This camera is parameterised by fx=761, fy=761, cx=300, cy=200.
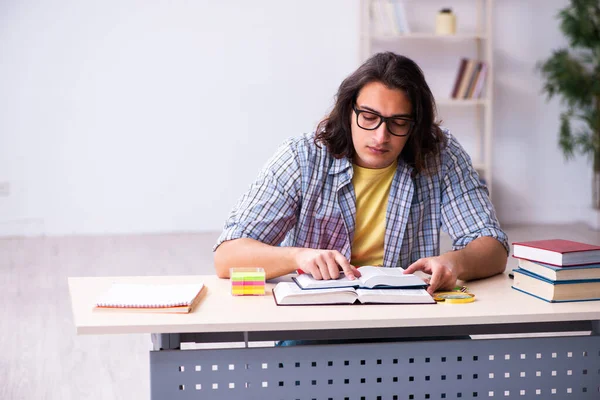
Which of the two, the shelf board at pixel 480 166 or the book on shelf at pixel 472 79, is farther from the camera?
the shelf board at pixel 480 166

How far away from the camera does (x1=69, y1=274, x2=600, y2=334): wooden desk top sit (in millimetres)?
1392

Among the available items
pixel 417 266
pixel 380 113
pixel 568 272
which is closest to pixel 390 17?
pixel 380 113

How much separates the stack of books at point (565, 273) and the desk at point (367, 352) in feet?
0.10

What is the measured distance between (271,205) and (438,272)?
491mm

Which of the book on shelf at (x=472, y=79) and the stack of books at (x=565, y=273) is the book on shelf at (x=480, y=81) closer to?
the book on shelf at (x=472, y=79)

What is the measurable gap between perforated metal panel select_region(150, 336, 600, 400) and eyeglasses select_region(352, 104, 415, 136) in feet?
1.88

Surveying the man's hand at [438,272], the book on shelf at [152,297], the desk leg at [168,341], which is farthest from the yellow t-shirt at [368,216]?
the desk leg at [168,341]

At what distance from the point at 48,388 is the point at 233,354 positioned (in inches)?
52.9

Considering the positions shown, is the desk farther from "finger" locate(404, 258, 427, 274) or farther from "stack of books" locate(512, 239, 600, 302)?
"finger" locate(404, 258, 427, 274)

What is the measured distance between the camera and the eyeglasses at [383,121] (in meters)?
1.86

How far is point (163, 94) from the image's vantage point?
18.0 feet

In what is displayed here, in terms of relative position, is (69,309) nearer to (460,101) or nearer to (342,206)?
(342,206)

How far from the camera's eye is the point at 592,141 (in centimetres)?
552

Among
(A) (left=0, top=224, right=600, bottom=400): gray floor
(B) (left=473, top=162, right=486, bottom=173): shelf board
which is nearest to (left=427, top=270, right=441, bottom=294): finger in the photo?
(A) (left=0, top=224, right=600, bottom=400): gray floor
